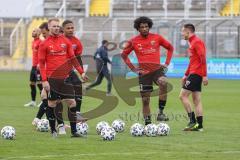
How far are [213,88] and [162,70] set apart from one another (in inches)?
733

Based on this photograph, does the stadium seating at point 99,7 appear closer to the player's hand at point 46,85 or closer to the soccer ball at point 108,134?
the player's hand at point 46,85

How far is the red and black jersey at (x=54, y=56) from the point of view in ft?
49.2

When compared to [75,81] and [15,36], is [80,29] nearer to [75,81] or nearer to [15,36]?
[15,36]

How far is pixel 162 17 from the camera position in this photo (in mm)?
55469

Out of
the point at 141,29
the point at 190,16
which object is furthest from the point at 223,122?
the point at 190,16

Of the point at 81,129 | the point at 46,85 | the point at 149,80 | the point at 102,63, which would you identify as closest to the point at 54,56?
the point at 46,85

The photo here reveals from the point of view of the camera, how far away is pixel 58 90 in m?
15.1

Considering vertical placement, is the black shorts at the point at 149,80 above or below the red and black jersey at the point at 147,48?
below

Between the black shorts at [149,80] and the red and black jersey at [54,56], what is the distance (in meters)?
2.56

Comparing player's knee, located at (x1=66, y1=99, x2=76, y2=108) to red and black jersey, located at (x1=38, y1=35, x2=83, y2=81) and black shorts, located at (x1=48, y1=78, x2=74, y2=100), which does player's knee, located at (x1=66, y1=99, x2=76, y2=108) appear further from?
red and black jersey, located at (x1=38, y1=35, x2=83, y2=81)

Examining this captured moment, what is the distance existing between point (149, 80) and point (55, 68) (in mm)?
3094

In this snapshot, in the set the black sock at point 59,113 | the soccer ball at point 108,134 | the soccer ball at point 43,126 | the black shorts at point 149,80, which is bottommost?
the soccer ball at point 43,126

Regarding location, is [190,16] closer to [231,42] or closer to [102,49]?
[231,42]

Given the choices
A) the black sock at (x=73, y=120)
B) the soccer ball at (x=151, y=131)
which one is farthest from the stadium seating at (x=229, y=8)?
the black sock at (x=73, y=120)
